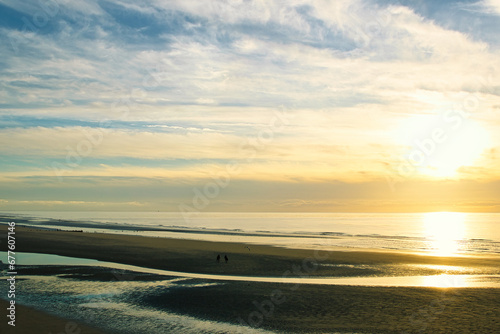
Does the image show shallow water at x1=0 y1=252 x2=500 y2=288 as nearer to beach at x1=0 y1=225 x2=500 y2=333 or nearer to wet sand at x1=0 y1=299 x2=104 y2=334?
beach at x1=0 y1=225 x2=500 y2=333

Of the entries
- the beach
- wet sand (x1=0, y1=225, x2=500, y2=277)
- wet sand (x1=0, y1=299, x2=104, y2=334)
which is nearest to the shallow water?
the beach

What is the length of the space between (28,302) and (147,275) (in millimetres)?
10610

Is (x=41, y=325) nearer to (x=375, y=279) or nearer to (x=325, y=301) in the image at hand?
(x=325, y=301)

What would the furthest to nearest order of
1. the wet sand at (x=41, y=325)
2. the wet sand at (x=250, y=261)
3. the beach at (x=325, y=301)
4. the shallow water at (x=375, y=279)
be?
the wet sand at (x=250, y=261)
the shallow water at (x=375, y=279)
the beach at (x=325, y=301)
the wet sand at (x=41, y=325)

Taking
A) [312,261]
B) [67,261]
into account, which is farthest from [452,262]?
[67,261]

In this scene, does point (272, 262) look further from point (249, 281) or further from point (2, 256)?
point (2, 256)

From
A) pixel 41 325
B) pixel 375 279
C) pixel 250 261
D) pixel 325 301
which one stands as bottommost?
pixel 250 261

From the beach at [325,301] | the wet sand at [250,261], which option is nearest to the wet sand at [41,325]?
the beach at [325,301]

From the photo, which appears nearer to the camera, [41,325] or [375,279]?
[41,325]

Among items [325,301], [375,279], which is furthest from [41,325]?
[375,279]

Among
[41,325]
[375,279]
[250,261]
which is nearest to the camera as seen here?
[41,325]

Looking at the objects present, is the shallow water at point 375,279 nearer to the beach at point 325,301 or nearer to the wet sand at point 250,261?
the beach at point 325,301

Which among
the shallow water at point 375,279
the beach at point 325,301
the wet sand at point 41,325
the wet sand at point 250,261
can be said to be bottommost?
the wet sand at point 250,261

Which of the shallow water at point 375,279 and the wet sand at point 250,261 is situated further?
the wet sand at point 250,261
